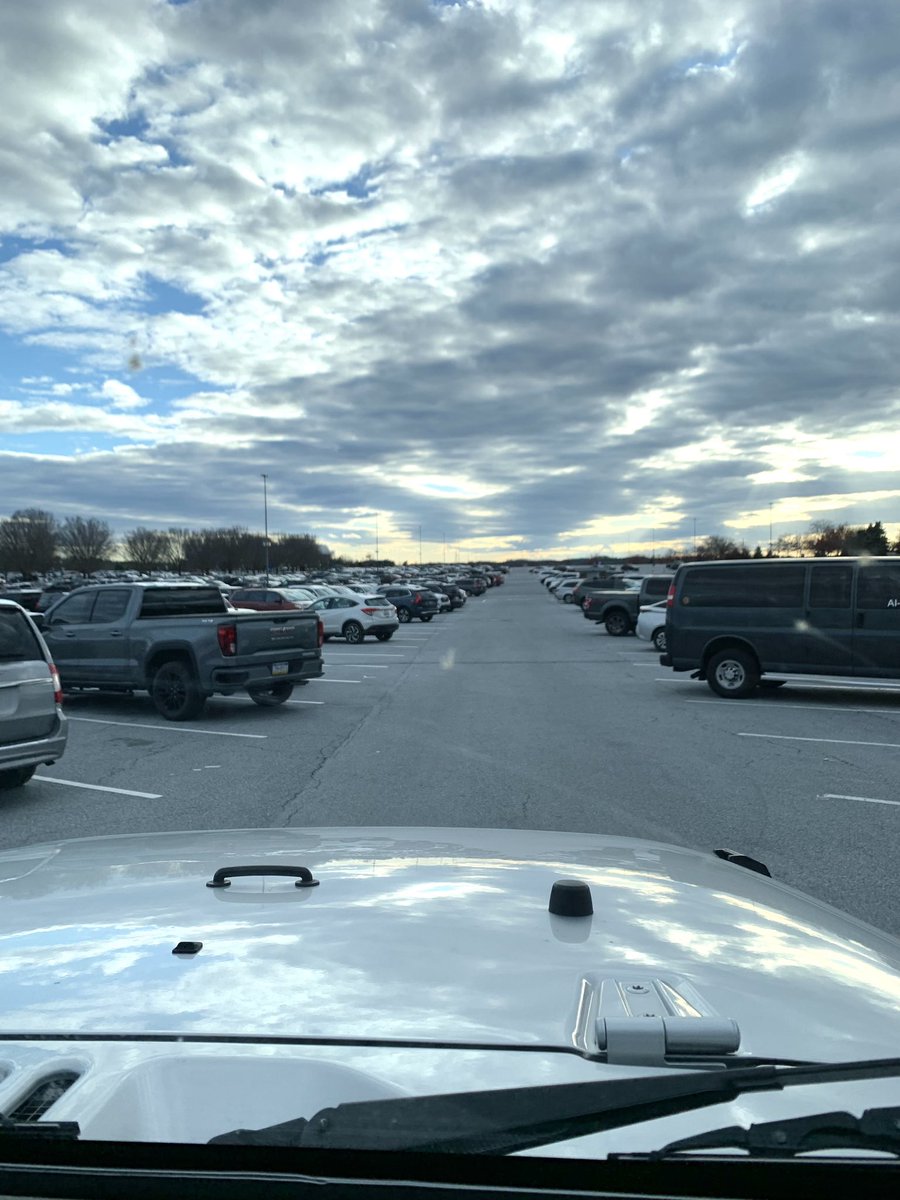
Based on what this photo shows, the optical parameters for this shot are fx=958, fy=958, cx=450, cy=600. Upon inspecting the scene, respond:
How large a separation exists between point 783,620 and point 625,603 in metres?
16.8

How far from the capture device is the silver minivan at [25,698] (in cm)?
844

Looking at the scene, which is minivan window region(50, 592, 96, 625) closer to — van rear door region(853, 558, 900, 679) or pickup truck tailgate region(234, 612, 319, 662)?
pickup truck tailgate region(234, 612, 319, 662)

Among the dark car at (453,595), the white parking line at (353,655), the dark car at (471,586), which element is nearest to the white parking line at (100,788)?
the white parking line at (353,655)

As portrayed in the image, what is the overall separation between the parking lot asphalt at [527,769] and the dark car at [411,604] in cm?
2553

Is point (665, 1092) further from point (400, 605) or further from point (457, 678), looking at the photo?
point (400, 605)

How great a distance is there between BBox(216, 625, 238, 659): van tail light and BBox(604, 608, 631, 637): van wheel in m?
20.9

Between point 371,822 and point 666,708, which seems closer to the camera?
point 371,822

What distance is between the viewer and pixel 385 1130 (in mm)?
1478

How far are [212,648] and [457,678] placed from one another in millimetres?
7004

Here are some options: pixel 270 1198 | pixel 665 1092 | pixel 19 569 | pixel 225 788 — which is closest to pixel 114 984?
pixel 270 1198

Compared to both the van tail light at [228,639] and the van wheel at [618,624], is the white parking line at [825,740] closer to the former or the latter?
the van tail light at [228,639]

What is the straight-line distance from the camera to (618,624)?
32312 mm

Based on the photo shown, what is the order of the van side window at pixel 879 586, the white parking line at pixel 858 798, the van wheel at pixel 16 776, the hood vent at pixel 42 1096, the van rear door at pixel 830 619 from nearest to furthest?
the hood vent at pixel 42 1096, the white parking line at pixel 858 798, the van wheel at pixel 16 776, the van side window at pixel 879 586, the van rear door at pixel 830 619

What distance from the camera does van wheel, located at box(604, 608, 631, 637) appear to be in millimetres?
32219
